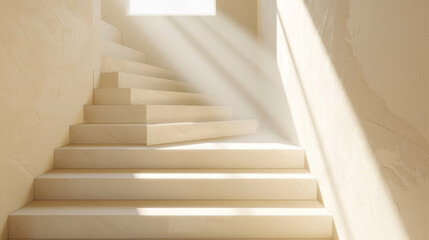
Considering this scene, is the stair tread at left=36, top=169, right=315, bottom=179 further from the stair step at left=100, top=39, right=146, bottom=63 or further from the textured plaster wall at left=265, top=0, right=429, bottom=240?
the stair step at left=100, top=39, right=146, bottom=63

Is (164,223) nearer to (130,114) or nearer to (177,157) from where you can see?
(177,157)

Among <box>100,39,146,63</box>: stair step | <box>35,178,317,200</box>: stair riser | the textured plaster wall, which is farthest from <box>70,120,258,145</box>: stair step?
<box>100,39,146,63</box>: stair step

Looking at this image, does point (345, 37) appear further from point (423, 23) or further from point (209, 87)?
point (209, 87)

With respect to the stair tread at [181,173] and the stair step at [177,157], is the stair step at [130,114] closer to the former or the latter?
the stair step at [177,157]

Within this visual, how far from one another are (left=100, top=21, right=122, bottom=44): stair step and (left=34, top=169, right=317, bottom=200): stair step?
2502 millimetres

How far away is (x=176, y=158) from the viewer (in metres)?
2.03

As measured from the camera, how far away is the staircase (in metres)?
1.57

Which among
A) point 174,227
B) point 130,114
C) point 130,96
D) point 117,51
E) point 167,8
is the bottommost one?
point 174,227

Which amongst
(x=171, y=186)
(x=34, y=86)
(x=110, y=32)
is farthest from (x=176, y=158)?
(x=110, y=32)

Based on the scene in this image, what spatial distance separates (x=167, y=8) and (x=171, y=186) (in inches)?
136

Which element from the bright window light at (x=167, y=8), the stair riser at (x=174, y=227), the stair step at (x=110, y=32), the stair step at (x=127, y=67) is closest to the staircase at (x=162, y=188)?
the stair riser at (x=174, y=227)

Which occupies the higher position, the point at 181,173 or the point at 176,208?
the point at 181,173

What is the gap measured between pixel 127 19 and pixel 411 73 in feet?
13.9

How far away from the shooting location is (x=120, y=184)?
1773mm
